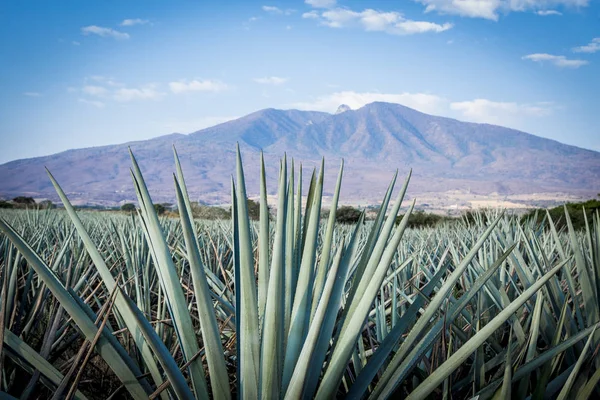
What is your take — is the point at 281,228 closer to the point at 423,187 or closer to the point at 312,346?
the point at 312,346

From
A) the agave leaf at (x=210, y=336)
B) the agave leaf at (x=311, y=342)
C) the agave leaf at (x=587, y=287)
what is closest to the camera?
the agave leaf at (x=311, y=342)

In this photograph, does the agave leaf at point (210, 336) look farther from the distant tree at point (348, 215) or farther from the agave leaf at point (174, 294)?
the distant tree at point (348, 215)

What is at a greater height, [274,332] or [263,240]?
[263,240]

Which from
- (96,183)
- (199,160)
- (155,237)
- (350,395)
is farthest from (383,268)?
(199,160)

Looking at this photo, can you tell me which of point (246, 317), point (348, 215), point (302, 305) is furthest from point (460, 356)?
point (348, 215)

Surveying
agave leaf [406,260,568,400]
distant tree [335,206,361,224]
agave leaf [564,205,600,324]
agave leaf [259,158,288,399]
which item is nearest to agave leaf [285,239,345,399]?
agave leaf [259,158,288,399]

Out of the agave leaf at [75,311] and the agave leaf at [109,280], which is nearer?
the agave leaf at [75,311]

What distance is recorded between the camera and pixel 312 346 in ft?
2.77

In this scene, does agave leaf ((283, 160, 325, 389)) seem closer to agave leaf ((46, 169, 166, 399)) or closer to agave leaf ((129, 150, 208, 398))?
agave leaf ((129, 150, 208, 398))

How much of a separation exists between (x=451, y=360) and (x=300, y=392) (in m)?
0.33

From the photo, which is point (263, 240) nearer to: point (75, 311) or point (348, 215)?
point (75, 311)

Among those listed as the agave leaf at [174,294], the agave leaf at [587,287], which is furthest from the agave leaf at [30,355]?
the agave leaf at [587,287]

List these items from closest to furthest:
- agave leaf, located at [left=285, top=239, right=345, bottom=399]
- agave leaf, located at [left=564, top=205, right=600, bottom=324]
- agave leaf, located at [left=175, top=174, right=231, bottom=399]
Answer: agave leaf, located at [left=285, top=239, right=345, bottom=399] → agave leaf, located at [left=175, top=174, right=231, bottom=399] → agave leaf, located at [left=564, top=205, right=600, bottom=324]

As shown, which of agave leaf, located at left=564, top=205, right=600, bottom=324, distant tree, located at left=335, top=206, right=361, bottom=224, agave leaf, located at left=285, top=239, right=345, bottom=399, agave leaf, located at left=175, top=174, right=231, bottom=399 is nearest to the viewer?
agave leaf, located at left=285, top=239, right=345, bottom=399
